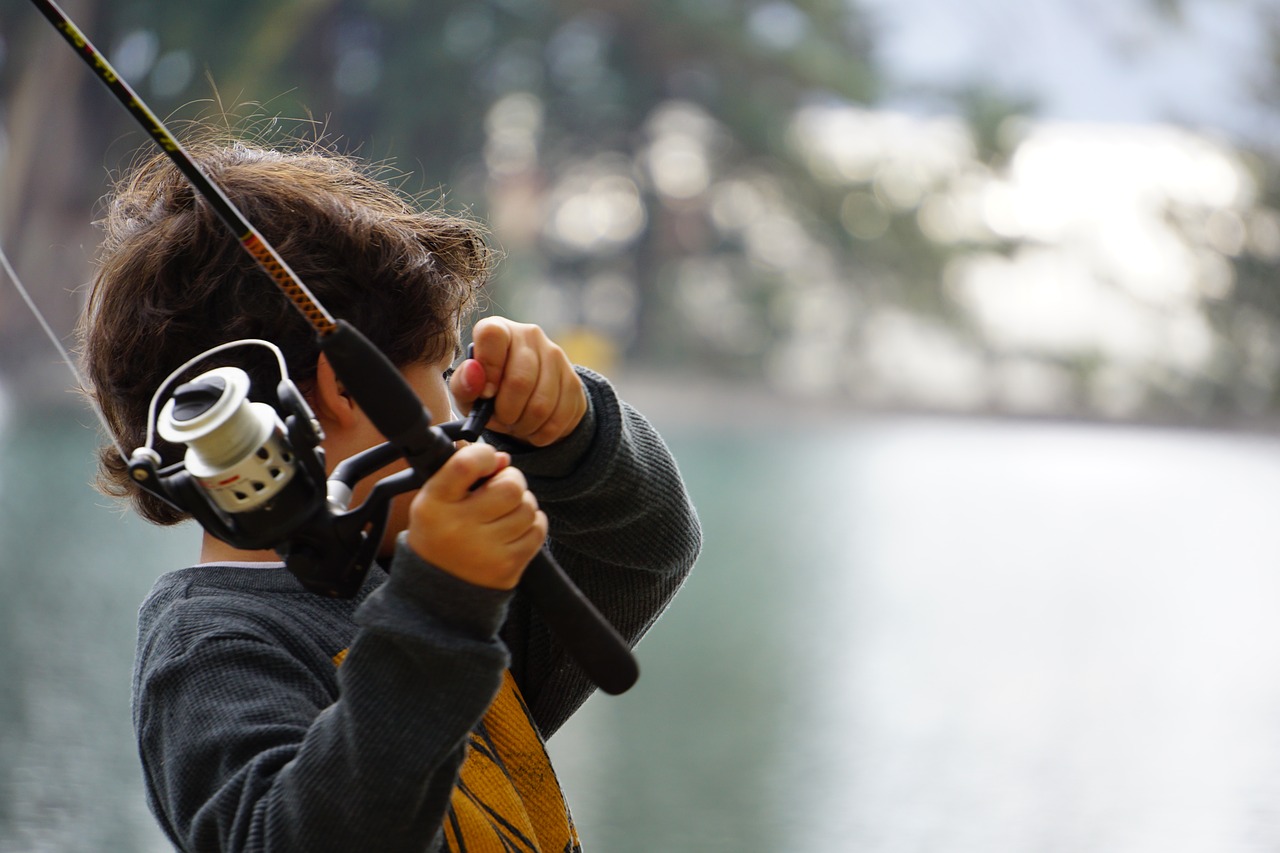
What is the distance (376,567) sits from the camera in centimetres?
43

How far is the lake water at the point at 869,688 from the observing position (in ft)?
3.17

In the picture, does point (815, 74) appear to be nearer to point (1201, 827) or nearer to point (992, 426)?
point (992, 426)

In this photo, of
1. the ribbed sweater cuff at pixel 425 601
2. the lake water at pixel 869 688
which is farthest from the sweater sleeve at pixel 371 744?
the lake water at pixel 869 688

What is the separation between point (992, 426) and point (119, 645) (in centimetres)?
519

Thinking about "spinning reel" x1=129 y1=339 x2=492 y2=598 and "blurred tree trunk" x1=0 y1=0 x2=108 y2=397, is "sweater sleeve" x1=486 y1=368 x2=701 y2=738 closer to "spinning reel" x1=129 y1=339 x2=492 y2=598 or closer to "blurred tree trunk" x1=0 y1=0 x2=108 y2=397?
"spinning reel" x1=129 y1=339 x2=492 y2=598

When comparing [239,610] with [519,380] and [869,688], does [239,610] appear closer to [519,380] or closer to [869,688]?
[519,380]

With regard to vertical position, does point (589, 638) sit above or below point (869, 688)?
above

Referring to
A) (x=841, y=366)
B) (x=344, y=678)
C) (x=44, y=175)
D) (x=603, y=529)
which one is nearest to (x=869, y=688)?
(x=603, y=529)

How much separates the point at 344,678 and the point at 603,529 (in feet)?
0.48

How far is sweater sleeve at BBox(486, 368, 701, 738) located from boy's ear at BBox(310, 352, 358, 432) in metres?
0.05

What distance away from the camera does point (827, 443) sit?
4.65 metres

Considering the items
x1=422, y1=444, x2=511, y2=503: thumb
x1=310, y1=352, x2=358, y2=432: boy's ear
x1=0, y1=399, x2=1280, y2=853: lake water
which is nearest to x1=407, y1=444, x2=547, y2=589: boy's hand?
x1=422, y1=444, x2=511, y2=503: thumb

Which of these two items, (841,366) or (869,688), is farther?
(841,366)

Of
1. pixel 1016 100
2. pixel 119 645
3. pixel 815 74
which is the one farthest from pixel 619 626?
pixel 1016 100
